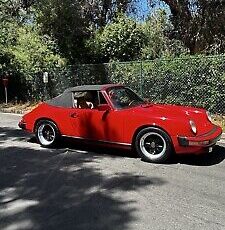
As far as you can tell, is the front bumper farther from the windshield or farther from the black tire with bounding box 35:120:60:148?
the black tire with bounding box 35:120:60:148

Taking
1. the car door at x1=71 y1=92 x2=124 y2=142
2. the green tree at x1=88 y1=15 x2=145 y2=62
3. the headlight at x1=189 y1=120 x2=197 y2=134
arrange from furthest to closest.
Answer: the green tree at x1=88 y1=15 x2=145 y2=62 < the car door at x1=71 y1=92 x2=124 y2=142 < the headlight at x1=189 y1=120 x2=197 y2=134

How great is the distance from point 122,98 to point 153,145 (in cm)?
126

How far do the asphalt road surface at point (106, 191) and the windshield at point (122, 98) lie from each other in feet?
3.20

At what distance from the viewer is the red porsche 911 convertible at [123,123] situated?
6609mm

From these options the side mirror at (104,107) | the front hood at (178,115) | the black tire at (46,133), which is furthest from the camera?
the black tire at (46,133)

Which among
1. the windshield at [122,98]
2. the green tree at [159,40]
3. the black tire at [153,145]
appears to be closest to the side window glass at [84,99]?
the windshield at [122,98]

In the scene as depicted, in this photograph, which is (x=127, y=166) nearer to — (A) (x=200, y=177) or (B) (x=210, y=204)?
(A) (x=200, y=177)

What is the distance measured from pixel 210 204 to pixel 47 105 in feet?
14.6

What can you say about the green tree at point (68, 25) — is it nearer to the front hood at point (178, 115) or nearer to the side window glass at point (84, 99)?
the side window glass at point (84, 99)

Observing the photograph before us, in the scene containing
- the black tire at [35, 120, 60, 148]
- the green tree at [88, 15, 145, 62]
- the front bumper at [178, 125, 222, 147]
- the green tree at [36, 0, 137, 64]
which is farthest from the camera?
the green tree at [88, 15, 145, 62]

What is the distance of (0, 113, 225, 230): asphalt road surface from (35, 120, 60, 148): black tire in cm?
25

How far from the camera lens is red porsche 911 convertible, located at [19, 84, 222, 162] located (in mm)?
6609

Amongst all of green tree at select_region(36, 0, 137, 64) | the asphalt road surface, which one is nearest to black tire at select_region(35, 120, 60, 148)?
the asphalt road surface

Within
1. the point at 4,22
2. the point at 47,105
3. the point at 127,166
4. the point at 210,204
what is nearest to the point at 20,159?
the point at 47,105
